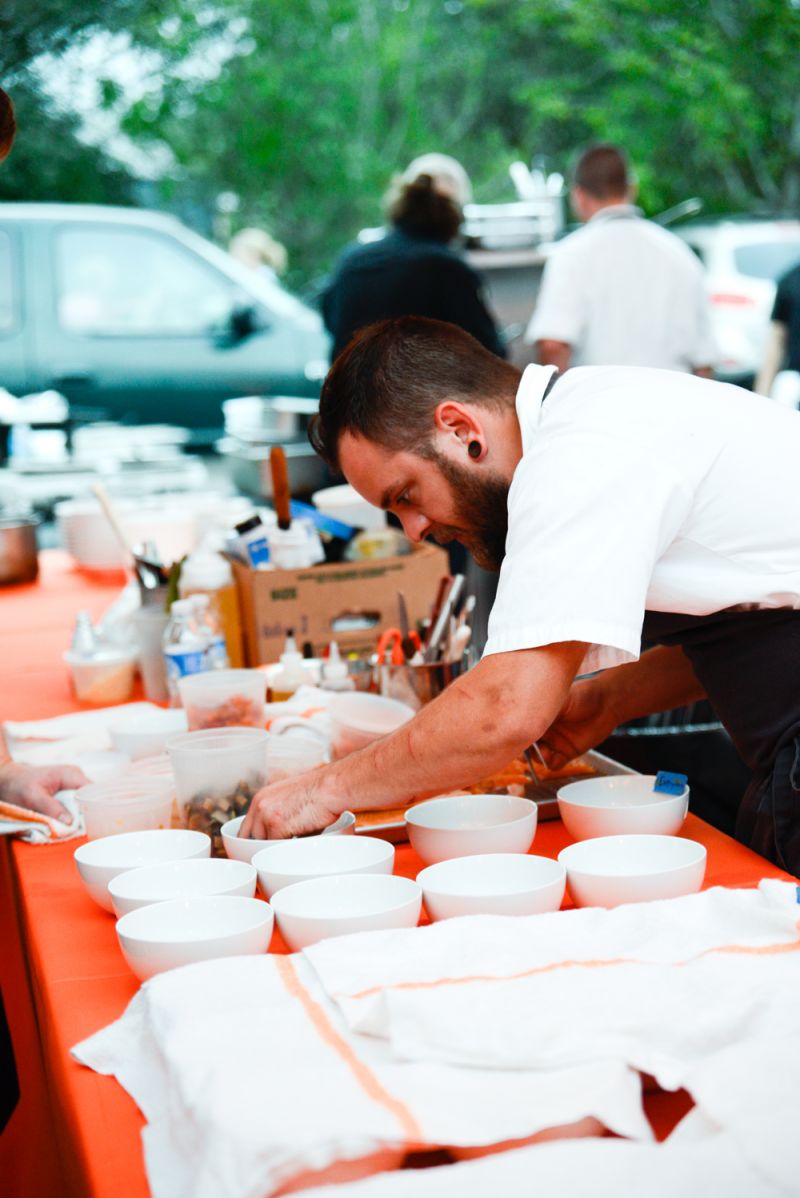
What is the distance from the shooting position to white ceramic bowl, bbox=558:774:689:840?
1562mm

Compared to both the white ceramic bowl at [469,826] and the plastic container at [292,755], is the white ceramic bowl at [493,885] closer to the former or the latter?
the white ceramic bowl at [469,826]

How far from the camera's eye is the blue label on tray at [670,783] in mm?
1641

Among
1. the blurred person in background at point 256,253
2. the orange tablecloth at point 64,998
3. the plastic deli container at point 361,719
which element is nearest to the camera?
the orange tablecloth at point 64,998

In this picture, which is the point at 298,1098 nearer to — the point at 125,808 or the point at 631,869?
the point at 631,869

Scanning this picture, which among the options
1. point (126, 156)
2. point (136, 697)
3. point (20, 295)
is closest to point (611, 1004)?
point (136, 697)

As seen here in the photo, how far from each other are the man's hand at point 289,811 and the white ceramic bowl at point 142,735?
54cm

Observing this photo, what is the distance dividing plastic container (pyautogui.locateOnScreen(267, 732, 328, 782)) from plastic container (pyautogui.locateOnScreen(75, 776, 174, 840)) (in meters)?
0.16

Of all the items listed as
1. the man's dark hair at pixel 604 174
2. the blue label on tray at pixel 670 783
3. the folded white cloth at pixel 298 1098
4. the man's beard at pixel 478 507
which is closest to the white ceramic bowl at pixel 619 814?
the blue label on tray at pixel 670 783

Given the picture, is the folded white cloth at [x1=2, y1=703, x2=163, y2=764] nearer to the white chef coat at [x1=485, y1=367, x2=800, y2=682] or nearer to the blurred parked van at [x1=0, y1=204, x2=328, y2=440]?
the white chef coat at [x1=485, y1=367, x2=800, y2=682]

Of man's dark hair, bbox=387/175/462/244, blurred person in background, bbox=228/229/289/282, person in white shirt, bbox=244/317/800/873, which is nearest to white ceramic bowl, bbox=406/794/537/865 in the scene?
person in white shirt, bbox=244/317/800/873

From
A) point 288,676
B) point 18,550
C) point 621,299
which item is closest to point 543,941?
point 288,676

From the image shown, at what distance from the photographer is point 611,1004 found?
1028mm

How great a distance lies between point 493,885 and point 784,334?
3.97 m

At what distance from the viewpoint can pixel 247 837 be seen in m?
1.55
